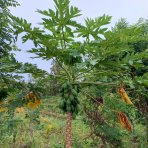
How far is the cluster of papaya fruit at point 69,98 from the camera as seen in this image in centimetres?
342

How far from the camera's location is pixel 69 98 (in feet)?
11.3

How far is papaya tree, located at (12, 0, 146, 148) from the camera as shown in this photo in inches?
120

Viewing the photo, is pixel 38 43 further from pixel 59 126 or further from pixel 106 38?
pixel 59 126

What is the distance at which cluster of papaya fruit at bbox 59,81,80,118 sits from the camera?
3.42 m

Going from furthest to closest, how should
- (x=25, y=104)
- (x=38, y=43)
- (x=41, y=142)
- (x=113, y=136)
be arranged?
(x=41, y=142)
(x=113, y=136)
(x=25, y=104)
(x=38, y=43)

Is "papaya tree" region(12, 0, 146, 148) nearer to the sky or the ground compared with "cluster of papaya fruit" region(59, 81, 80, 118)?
nearer to the sky

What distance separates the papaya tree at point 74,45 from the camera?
3045 millimetres

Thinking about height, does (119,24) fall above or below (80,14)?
above

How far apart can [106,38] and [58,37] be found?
1.66ft

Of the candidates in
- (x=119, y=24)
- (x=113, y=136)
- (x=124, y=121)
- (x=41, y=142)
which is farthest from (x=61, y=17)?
(x=41, y=142)

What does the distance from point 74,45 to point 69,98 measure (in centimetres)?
58

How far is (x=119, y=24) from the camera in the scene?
928 cm

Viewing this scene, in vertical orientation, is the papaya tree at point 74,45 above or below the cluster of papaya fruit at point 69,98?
above

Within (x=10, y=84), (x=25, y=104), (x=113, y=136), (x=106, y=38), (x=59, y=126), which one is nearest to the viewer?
(x=106, y=38)
